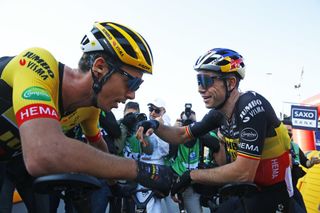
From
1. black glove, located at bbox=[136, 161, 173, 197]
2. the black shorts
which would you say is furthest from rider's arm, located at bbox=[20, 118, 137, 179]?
the black shorts

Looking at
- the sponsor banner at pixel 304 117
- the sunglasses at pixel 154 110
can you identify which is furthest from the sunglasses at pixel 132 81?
the sponsor banner at pixel 304 117

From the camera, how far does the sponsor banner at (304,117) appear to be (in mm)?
9156

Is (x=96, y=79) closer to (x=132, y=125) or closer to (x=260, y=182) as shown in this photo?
(x=260, y=182)

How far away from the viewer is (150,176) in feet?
4.99

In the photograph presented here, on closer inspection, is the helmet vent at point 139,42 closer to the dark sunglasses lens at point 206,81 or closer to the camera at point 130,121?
the dark sunglasses lens at point 206,81

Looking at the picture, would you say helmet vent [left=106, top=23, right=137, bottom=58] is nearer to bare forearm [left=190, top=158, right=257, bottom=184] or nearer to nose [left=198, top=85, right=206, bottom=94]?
bare forearm [left=190, top=158, right=257, bottom=184]

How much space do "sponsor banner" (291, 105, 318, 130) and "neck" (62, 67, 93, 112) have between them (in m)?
8.53

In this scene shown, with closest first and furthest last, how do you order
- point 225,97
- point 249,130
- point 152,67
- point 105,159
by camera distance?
point 105,159
point 152,67
point 249,130
point 225,97

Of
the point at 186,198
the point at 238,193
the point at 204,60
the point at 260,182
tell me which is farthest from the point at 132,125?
the point at 238,193

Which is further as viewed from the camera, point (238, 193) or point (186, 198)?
point (186, 198)

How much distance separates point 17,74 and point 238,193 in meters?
1.46

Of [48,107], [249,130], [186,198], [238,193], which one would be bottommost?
[186,198]

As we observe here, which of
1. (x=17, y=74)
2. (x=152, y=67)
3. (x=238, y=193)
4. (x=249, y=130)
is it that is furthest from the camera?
(x=249, y=130)

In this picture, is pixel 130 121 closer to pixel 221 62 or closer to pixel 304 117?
pixel 221 62
